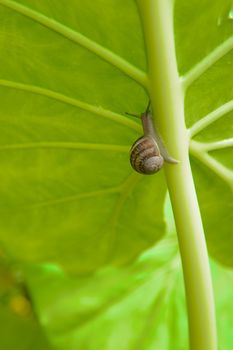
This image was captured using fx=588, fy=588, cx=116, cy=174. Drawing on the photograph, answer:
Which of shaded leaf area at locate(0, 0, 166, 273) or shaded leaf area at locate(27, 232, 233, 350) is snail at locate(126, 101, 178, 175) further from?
shaded leaf area at locate(27, 232, 233, 350)

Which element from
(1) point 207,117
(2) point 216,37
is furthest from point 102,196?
(2) point 216,37

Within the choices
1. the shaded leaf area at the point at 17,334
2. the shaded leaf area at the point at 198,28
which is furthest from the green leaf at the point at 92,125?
the shaded leaf area at the point at 17,334

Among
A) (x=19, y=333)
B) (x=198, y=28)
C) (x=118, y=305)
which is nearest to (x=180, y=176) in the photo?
(x=198, y=28)

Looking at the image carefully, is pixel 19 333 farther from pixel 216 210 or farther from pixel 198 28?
pixel 198 28

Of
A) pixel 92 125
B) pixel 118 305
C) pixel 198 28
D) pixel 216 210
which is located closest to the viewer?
pixel 198 28

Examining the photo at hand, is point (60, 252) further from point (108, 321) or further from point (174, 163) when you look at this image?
point (174, 163)

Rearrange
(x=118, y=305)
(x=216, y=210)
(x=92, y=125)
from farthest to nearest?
(x=118, y=305) < (x=216, y=210) < (x=92, y=125)
